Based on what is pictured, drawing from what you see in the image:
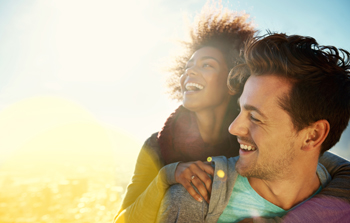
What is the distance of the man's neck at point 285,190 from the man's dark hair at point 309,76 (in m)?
0.33

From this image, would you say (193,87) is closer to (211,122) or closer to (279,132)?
(211,122)

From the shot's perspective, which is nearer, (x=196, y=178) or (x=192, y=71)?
(x=196, y=178)

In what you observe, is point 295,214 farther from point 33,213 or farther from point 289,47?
point 33,213

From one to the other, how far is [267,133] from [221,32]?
172cm

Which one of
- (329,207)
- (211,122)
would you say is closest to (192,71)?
(211,122)

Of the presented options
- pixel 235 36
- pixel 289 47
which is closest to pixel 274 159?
pixel 289 47

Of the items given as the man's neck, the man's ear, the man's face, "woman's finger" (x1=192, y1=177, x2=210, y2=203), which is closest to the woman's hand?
"woman's finger" (x1=192, y1=177, x2=210, y2=203)

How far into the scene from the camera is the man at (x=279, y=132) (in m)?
1.46

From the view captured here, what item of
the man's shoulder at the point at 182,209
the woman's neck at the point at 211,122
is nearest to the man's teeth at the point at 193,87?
the woman's neck at the point at 211,122

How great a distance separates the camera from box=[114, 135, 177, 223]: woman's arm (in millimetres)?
1583

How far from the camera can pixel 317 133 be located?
1.54m

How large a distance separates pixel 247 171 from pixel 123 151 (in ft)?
218

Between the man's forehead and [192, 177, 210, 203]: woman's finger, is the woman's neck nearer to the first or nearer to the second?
the man's forehead

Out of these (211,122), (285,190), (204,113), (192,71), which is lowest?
(285,190)
